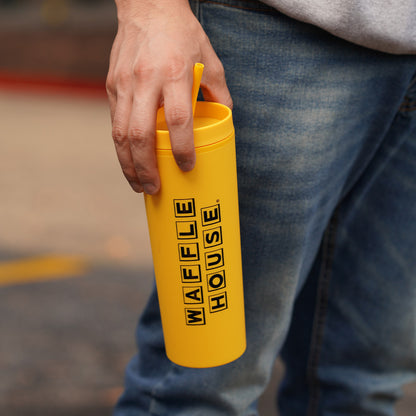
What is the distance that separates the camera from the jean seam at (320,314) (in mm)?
1186

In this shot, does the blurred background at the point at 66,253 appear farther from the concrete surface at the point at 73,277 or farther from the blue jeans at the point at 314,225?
the blue jeans at the point at 314,225

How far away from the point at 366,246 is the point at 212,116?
0.48m

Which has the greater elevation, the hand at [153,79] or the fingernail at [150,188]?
the hand at [153,79]

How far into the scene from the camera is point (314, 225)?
39.4 inches

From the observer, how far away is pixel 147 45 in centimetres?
78

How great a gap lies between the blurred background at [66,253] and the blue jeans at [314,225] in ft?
1.78

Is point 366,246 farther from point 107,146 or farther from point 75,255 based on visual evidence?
point 107,146

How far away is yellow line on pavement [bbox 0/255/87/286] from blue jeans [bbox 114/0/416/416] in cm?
139

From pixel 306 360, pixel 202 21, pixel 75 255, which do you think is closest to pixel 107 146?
pixel 75 255

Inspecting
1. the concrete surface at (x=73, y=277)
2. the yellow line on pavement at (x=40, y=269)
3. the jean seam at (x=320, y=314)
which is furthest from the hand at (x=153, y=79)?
the yellow line on pavement at (x=40, y=269)

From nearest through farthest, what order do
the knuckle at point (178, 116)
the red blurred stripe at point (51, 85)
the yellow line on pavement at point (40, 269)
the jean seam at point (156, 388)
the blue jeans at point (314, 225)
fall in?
1. the knuckle at point (178, 116)
2. the blue jeans at point (314, 225)
3. the jean seam at point (156, 388)
4. the yellow line on pavement at point (40, 269)
5. the red blurred stripe at point (51, 85)

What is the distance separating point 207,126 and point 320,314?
2.08ft

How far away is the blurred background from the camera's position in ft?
5.84

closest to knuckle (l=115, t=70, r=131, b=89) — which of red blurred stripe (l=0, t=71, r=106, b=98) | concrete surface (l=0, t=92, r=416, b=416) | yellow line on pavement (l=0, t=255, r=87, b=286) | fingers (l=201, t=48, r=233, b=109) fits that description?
fingers (l=201, t=48, r=233, b=109)
